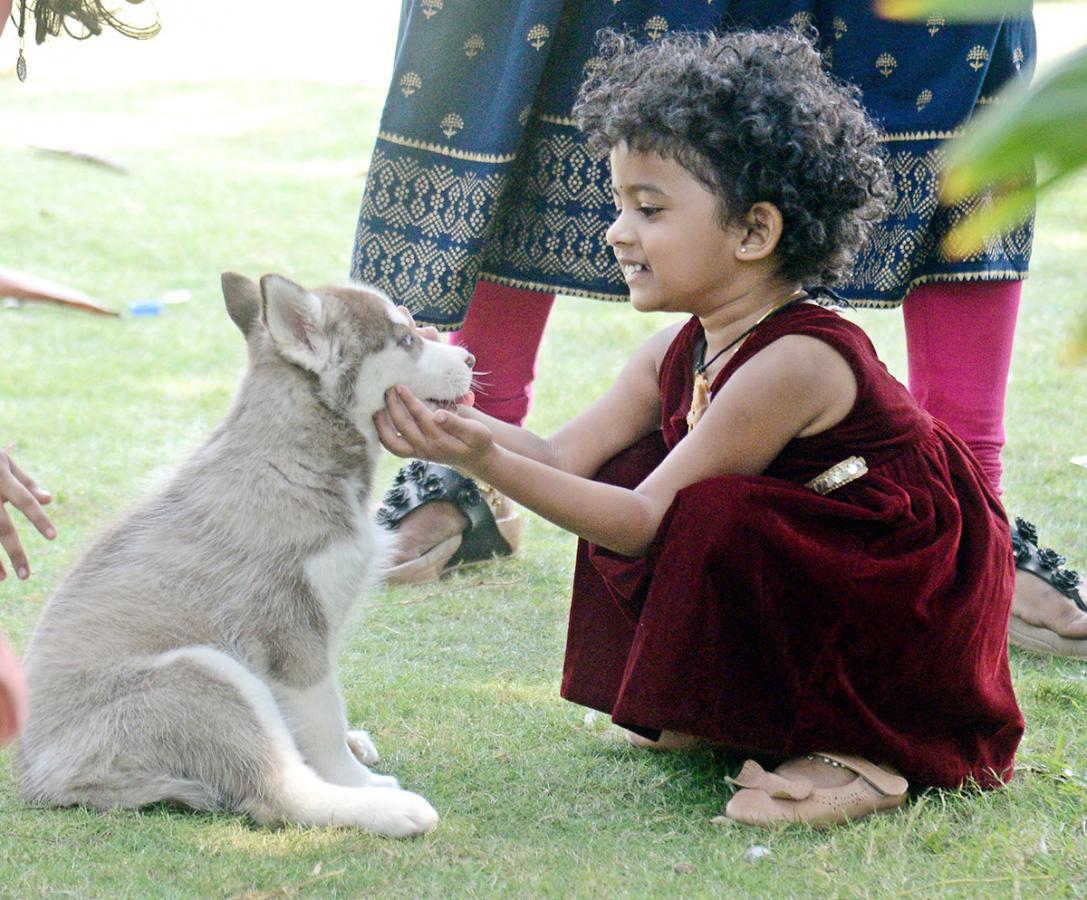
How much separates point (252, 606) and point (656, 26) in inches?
67.9

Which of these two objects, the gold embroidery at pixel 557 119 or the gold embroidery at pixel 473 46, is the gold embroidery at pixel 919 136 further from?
the gold embroidery at pixel 473 46

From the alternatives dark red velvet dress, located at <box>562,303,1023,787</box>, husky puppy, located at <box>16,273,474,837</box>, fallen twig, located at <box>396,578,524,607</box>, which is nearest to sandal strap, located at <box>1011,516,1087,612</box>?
dark red velvet dress, located at <box>562,303,1023,787</box>

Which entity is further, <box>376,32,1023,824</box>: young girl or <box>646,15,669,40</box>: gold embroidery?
<box>646,15,669,40</box>: gold embroidery

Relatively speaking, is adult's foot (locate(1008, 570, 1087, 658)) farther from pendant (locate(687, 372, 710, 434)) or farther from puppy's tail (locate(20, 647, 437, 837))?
puppy's tail (locate(20, 647, 437, 837))

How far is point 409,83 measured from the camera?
11.0 ft

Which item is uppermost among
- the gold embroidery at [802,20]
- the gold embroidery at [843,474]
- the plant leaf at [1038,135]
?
the gold embroidery at [802,20]

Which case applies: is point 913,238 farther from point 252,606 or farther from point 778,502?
point 252,606

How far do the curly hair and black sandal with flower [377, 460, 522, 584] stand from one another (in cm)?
145

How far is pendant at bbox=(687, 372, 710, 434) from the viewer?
2641 mm

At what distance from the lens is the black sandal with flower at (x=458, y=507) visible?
12.7 ft

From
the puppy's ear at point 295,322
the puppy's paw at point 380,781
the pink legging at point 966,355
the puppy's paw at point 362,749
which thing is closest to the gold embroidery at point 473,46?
the pink legging at point 966,355

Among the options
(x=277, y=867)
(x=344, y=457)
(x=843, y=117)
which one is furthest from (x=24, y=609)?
(x=843, y=117)

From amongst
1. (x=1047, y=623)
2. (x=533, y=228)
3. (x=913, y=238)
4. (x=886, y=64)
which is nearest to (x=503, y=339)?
(x=533, y=228)

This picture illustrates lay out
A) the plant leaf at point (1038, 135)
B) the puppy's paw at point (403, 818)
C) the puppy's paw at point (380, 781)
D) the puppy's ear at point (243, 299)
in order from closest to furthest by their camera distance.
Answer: the plant leaf at point (1038, 135) < the puppy's paw at point (403, 818) < the puppy's paw at point (380, 781) < the puppy's ear at point (243, 299)
